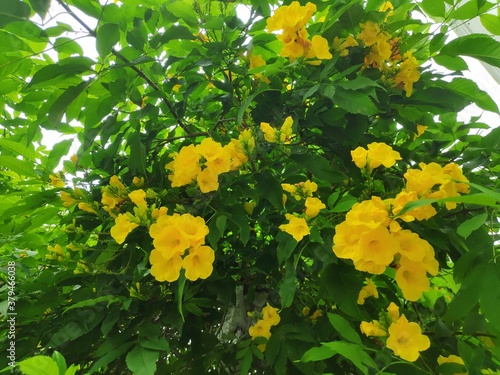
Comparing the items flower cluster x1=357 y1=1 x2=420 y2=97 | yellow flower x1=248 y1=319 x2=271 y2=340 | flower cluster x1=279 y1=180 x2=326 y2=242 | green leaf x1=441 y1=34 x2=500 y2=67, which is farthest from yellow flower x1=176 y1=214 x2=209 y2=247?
green leaf x1=441 y1=34 x2=500 y2=67

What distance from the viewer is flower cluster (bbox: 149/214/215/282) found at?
0.59m

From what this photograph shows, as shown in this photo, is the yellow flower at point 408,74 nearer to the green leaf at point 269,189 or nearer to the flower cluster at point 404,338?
the green leaf at point 269,189

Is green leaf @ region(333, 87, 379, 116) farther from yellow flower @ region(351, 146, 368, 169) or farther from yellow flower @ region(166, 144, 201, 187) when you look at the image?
yellow flower @ region(166, 144, 201, 187)

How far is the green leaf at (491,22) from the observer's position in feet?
2.54

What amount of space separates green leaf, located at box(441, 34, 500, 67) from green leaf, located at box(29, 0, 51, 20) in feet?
2.20

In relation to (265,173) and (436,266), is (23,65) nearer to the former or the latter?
(265,173)

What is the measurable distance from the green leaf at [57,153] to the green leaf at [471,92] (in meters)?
0.77

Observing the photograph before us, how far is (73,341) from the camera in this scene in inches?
28.6

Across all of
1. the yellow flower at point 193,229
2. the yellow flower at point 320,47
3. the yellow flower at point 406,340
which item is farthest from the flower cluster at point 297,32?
the yellow flower at point 406,340

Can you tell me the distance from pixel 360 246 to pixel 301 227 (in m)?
0.10

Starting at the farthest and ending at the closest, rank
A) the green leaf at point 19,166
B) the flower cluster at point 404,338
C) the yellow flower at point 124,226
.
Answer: the green leaf at point 19,166 → the yellow flower at point 124,226 → the flower cluster at point 404,338

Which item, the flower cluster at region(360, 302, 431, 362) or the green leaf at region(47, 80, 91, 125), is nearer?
the flower cluster at region(360, 302, 431, 362)

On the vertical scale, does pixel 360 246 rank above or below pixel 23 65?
below

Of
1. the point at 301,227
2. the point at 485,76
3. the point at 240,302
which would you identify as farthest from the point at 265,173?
the point at 485,76
